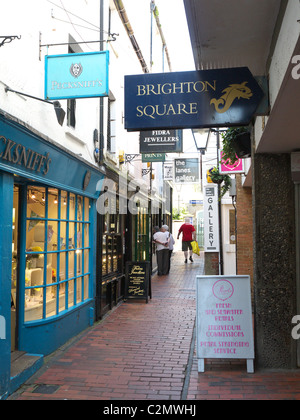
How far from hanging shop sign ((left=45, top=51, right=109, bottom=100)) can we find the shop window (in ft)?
4.57

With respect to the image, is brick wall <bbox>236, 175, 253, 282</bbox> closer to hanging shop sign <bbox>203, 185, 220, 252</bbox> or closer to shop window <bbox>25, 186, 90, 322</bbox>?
hanging shop sign <bbox>203, 185, 220, 252</bbox>

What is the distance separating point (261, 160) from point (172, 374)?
9.50 ft

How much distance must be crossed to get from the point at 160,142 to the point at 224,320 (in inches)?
276

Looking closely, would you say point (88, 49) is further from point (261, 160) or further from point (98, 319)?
point (98, 319)

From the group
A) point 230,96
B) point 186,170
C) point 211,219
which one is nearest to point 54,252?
point 230,96

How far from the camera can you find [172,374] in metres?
5.11

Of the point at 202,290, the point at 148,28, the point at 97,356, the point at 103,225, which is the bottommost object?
the point at 97,356

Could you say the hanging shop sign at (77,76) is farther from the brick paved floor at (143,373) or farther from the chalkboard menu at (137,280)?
the chalkboard menu at (137,280)

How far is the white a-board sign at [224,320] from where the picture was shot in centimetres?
512

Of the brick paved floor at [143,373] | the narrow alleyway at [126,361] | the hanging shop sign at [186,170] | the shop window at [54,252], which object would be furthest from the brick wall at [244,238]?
the hanging shop sign at [186,170]

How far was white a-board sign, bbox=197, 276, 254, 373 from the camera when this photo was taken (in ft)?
16.8

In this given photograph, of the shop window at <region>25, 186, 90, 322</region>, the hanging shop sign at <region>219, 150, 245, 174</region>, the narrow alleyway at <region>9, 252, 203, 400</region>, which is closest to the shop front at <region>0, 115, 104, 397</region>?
the shop window at <region>25, 186, 90, 322</region>
